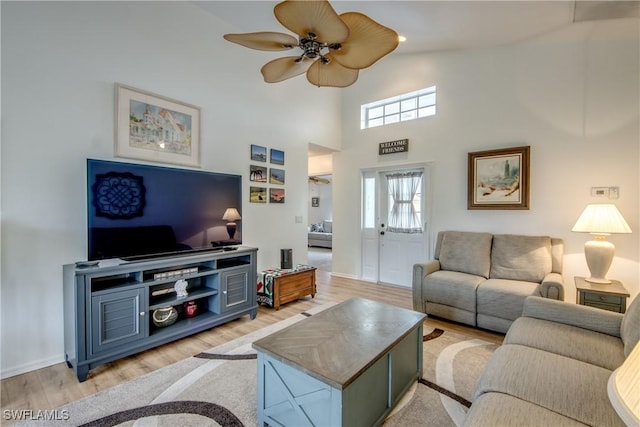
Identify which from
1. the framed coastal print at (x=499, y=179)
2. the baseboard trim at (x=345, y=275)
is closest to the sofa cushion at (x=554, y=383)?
the framed coastal print at (x=499, y=179)

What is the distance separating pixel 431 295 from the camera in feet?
10.6

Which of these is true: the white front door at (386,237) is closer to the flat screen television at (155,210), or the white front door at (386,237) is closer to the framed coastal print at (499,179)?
the framed coastal print at (499,179)

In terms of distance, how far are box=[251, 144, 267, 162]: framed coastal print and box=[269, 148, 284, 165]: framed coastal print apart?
0.41ft

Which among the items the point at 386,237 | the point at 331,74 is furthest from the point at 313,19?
the point at 386,237

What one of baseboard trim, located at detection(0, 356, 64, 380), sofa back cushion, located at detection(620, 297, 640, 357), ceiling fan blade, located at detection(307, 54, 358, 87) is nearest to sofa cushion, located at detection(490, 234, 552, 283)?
sofa back cushion, located at detection(620, 297, 640, 357)

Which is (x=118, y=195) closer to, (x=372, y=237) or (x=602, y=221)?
(x=372, y=237)

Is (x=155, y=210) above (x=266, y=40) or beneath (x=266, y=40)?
beneath

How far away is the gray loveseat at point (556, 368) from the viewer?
1141 mm

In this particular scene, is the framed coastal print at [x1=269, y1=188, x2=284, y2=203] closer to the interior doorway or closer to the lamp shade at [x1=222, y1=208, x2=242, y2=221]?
the lamp shade at [x1=222, y1=208, x2=242, y2=221]

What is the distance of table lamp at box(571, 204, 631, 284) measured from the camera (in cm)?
263

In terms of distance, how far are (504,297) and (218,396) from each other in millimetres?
2637

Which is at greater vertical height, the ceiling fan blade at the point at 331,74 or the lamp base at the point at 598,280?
the ceiling fan blade at the point at 331,74

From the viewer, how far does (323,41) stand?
1.80 meters

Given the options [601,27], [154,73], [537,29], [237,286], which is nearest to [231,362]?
[237,286]
